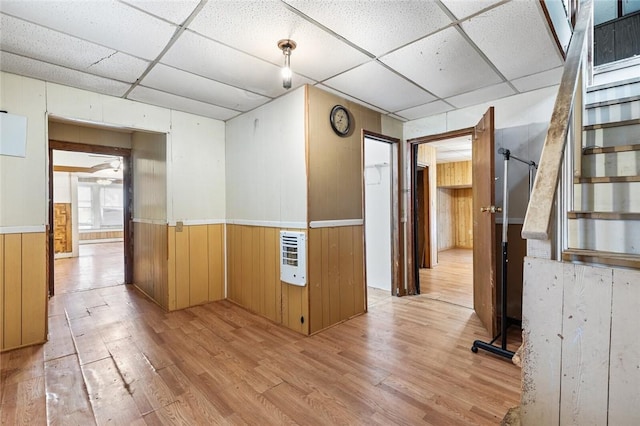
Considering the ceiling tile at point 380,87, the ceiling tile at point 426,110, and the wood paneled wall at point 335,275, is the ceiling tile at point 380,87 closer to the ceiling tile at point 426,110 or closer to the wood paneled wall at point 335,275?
the ceiling tile at point 426,110

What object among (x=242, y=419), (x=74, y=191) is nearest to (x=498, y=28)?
(x=242, y=419)

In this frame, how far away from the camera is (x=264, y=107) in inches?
128

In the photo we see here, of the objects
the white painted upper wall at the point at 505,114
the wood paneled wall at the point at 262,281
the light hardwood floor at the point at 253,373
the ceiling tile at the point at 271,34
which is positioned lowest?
the light hardwood floor at the point at 253,373

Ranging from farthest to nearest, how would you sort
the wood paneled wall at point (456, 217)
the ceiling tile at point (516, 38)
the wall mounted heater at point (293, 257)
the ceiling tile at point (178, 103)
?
1. the wood paneled wall at point (456, 217)
2. the ceiling tile at point (178, 103)
3. the wall mounted heater at point (293, 257)
4. the ceiling tile at point (516, 38)

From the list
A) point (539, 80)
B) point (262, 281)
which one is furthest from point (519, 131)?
point (262, 281)

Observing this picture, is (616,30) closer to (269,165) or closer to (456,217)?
(269,165)

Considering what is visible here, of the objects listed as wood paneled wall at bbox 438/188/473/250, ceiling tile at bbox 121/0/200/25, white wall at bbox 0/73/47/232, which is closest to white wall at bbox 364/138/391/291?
ceiling tile at bbox 121/0/200/25

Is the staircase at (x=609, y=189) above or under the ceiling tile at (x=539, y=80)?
under

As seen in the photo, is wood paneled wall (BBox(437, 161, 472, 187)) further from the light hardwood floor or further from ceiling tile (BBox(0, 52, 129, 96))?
ceiling tile (BBox(0, 52, 129, 96))

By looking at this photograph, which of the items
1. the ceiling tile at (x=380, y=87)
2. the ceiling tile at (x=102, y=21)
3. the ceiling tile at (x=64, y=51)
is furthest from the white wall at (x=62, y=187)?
the ceiling tile at (x=380, y=87)

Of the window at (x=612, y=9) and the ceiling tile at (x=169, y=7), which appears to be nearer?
the ceiling tile at (x=169, y=7)

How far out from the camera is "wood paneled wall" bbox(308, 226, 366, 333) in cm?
282

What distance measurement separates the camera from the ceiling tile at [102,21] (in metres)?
1.68

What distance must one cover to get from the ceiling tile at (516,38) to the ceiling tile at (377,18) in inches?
10.9
